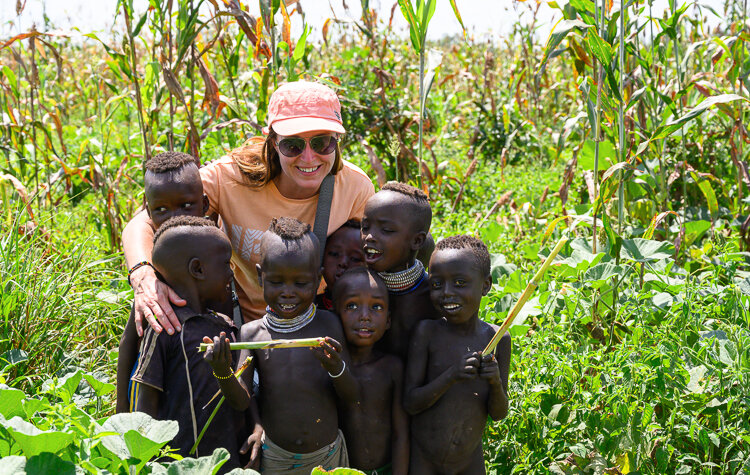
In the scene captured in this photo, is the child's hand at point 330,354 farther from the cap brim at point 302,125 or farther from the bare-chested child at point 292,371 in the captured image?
the cap brim at point 302,125

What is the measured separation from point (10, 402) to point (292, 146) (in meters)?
1.51

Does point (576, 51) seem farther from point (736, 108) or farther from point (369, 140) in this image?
point (369, 140)

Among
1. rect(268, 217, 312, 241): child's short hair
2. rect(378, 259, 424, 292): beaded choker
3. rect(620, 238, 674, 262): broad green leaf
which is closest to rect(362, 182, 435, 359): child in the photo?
rect(378, 259, 424, 292): beaded choker

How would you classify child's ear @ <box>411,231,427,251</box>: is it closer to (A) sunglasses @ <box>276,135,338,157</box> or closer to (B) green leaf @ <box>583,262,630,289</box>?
(A) sunglasses @ <box>276,135,338,157</box>

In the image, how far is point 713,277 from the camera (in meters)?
3.18

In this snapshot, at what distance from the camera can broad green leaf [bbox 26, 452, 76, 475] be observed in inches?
52.9

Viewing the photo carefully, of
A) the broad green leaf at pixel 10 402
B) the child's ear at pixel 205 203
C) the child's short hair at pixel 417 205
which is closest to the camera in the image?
the broad green leaf at pixel 10 402

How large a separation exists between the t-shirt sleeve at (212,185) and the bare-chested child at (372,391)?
2.97ft

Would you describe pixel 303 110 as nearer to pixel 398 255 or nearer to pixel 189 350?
pixel 398 255

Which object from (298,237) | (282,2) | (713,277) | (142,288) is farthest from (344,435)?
(282,2)

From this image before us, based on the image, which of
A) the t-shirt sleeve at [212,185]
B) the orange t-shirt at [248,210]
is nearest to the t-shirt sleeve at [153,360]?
the orange t-shirt at [248,210]

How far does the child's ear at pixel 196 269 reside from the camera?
2.33 meters

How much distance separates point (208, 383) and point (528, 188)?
3862mm

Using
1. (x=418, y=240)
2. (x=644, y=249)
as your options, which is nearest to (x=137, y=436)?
(x=418, y=240)
